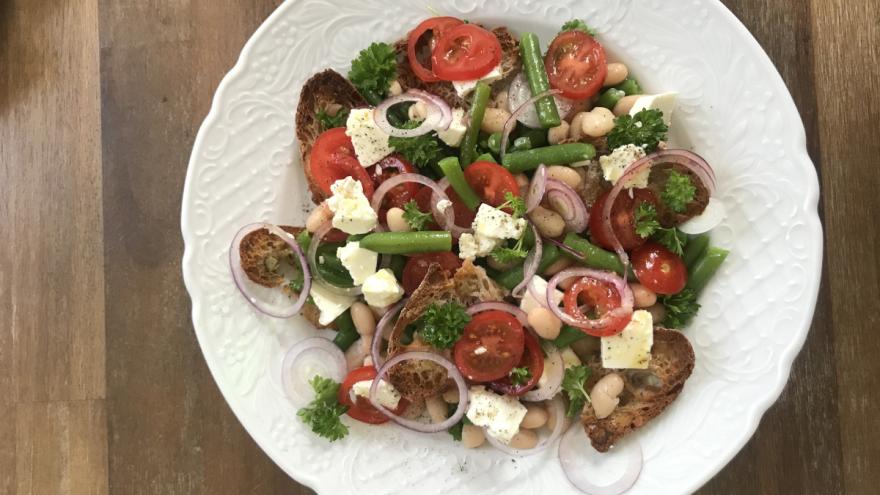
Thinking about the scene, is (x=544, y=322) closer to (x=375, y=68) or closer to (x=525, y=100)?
(x=525, y=100)

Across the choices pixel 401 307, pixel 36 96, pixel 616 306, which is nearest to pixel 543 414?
pixel 616 306

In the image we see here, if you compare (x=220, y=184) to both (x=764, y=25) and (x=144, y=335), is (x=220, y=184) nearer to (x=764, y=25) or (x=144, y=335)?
(x=144, y=335)

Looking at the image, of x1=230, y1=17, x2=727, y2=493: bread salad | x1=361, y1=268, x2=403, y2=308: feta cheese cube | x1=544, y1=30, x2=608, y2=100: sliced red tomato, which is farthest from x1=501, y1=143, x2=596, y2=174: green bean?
x1=361, y1=268, x2=403, y2=308: feta cheese cube

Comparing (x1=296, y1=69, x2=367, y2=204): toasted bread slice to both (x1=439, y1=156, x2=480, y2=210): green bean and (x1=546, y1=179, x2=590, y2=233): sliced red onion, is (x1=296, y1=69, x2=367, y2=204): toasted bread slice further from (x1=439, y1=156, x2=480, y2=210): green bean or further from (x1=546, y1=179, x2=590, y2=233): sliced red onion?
(x1=546, y1=179, x2=590, y2=233): sliced red onion

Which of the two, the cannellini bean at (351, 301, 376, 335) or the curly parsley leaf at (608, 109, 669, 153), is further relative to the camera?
the cannellini bean at (351, 301, 376, 335)

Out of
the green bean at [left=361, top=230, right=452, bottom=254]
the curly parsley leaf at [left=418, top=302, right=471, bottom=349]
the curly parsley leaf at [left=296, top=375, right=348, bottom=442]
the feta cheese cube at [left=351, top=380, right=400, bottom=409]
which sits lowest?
the curly parsley leaf at [left=296, top=375, right=348, bottom=442]

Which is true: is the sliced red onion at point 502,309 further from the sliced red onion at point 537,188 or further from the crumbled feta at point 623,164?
the crumbled feta at point 623,164

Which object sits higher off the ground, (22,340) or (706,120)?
(706,120)
